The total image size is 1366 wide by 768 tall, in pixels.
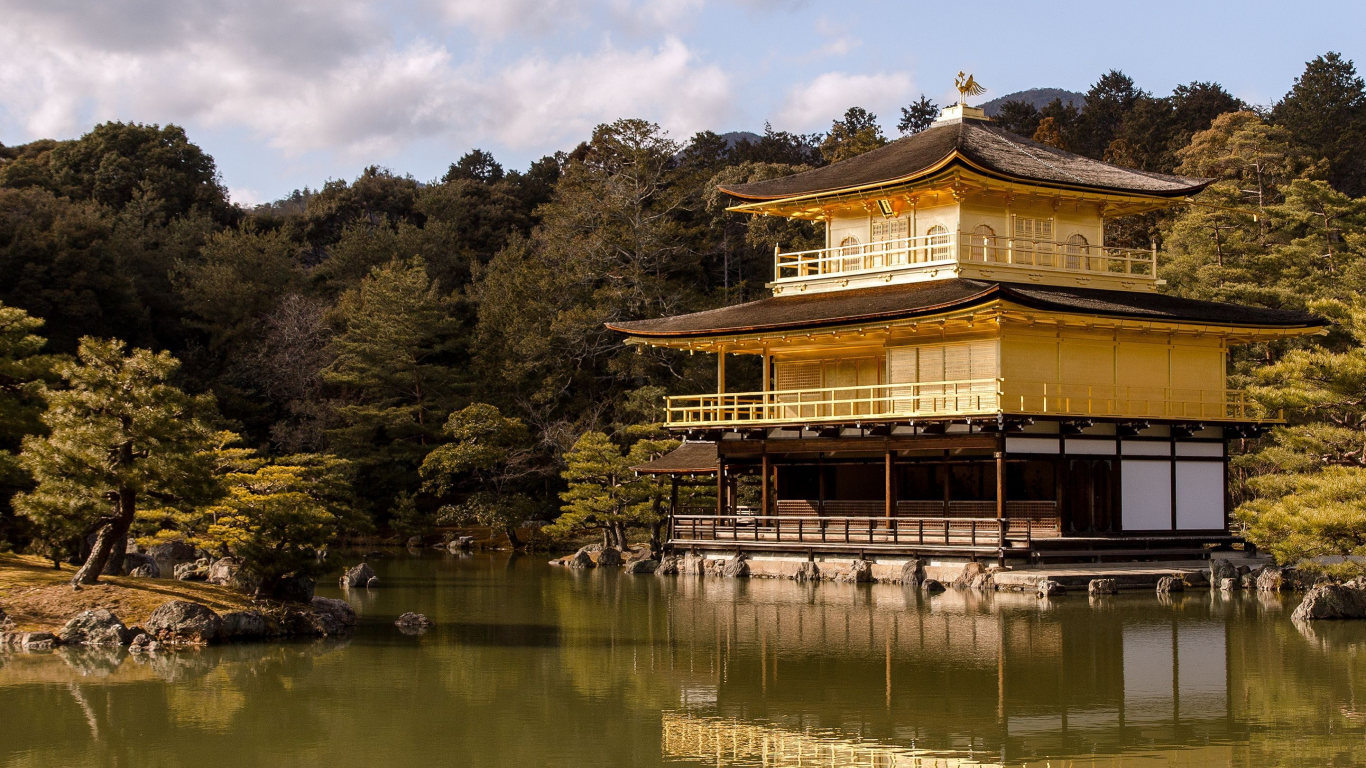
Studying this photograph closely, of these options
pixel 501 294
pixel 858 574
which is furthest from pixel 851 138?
pixel 858 574

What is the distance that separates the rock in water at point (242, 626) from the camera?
18438 millimetres

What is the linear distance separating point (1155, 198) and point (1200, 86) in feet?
146

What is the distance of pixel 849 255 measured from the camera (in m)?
33.5

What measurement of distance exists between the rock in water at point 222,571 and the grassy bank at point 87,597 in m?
1.96

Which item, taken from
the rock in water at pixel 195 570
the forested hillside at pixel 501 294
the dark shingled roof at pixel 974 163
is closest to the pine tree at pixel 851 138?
the forested hillside at pixel 501 294

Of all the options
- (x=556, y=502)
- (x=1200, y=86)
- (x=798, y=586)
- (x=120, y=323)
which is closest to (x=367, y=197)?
(x=120, y=323)

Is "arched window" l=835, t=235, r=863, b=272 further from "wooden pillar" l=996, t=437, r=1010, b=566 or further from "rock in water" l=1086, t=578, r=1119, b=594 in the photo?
"rock in water" l=1086, t=578, r=1119, b=594

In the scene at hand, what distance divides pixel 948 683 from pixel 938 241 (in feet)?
61.6

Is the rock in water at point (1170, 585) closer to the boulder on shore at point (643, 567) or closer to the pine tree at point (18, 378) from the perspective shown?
the boulder on shore at point (643, 567)

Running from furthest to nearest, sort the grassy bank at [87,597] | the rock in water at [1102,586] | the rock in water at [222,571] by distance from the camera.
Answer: the rock in water at [1102,586]
the rock in water at [222,571]
the grassy bank at [87,597]

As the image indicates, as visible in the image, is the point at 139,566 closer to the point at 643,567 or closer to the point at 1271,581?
the point at 643,567

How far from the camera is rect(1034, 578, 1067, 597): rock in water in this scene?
2478 cm

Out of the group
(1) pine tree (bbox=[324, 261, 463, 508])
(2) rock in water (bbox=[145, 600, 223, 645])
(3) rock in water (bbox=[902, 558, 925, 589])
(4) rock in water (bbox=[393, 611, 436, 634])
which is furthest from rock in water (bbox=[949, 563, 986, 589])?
(1) pine tree (bbox=[324, 261, 463, 508])

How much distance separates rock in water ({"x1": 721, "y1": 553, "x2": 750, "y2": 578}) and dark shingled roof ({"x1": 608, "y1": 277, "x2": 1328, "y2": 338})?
5096 mm
